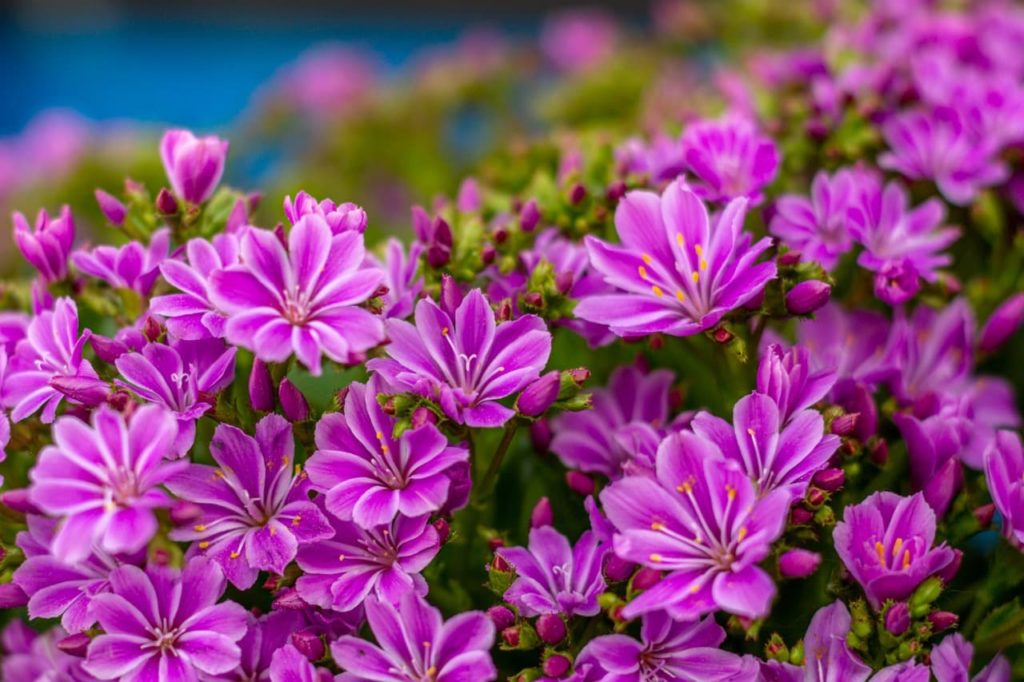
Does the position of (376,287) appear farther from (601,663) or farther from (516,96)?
(516,96)

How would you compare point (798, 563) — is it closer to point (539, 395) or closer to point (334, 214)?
point (539, 395)

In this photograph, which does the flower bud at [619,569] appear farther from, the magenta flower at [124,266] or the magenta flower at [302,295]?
the magenta flower at [124,266]

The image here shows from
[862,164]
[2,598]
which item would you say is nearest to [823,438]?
[862,164]

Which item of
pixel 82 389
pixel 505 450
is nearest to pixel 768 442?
pixel 505 450

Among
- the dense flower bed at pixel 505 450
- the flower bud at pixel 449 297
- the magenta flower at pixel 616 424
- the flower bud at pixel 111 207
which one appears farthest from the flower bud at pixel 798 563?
the flower bud at pixel 111 207

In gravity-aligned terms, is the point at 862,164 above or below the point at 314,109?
above

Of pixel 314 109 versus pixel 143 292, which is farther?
pixel 314 109
